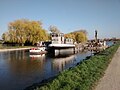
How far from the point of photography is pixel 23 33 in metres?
88.1

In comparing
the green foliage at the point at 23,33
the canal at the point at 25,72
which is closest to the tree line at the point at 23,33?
the green foliage at the point at 23,33

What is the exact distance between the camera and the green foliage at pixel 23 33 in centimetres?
8756

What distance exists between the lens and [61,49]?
67125mm

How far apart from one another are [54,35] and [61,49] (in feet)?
24.2

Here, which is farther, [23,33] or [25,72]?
[23,33]

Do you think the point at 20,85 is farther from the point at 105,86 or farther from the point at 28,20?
the point at 28,20

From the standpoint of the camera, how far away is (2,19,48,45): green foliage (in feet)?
287

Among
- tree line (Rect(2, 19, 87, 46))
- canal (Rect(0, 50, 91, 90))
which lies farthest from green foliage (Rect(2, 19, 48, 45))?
canal (Rect(0, 50, 91, 90))

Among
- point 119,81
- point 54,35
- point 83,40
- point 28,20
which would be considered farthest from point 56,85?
A: point 83,40

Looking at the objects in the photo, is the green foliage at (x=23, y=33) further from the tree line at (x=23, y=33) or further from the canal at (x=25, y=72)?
the canal at (x=25, y=72)

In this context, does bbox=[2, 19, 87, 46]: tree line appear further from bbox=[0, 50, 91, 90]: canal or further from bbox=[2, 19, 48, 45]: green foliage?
bbox=[0, 50, 91, 90]: canal

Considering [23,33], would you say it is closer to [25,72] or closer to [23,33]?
[23,33]

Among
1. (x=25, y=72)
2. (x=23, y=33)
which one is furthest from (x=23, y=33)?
(x=25, y=72)

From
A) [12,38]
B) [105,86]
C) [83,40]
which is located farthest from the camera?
[83,40]
